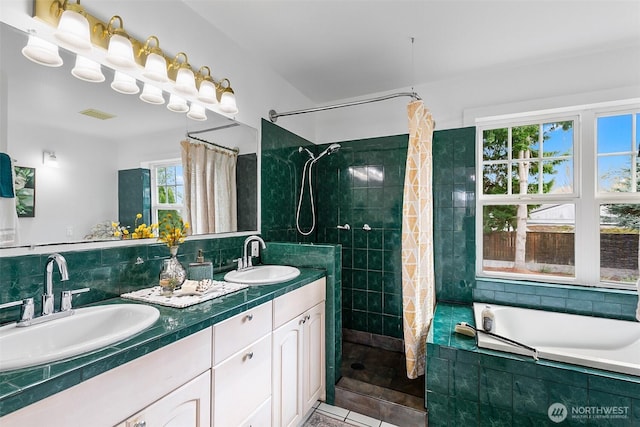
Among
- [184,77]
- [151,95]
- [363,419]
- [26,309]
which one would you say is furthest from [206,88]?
[363,419]

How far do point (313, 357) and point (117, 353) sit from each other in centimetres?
131

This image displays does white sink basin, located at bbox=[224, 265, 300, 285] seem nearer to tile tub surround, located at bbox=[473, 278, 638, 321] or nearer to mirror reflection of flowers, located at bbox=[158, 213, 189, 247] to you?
mirror reflection of flowers, located at bbox=[158, 213, 189, 247]

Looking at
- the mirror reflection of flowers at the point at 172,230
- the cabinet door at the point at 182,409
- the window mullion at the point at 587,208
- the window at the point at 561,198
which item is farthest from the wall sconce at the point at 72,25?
the window mullion at the point at 587,208

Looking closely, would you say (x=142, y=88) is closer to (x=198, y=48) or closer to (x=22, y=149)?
(x=198, y=48)

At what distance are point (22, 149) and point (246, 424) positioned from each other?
56.2 inches

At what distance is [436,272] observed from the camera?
262cm

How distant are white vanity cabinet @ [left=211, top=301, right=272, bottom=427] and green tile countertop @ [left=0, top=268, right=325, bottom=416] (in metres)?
0.06

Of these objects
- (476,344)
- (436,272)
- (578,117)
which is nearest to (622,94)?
(578,117)

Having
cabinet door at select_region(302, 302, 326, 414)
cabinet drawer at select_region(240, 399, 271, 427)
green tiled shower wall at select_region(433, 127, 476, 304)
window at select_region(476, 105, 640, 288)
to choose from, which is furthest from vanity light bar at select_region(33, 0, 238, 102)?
window at select_region(476, 105, 640, 288)

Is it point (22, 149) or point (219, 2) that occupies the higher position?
point (219, 2)

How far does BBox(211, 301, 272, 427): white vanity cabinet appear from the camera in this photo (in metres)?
1.17

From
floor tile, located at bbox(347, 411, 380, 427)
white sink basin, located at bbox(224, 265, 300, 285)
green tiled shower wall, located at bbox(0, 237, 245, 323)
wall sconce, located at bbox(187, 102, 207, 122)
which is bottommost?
floor tile, located at bbox(347, 411, 380, 427)

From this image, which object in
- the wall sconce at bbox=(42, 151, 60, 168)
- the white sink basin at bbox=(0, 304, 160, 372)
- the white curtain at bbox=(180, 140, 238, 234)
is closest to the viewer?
the white sink basin at bbox=(0, 304, 160, 372)

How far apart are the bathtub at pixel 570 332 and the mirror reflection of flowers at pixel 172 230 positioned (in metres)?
1.80
